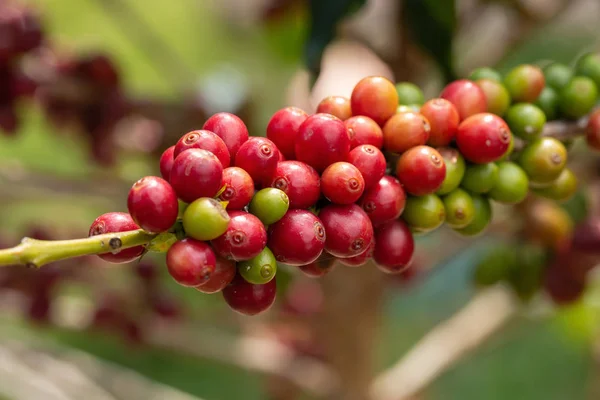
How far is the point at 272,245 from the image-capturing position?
0.51 metres

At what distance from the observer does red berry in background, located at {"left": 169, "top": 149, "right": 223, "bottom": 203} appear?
1.46ft

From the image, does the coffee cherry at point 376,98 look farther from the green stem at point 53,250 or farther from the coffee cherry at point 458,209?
the green stem at point 53,250

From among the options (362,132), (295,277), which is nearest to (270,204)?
(362,132)

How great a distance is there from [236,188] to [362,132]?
154 millimetres

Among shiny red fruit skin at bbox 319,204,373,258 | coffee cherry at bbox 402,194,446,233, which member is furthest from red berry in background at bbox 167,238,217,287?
coffee cherry at bbox 402,194,446,233

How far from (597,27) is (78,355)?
2.28 meters

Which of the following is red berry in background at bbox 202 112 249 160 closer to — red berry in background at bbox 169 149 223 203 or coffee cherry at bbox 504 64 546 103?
red berry in background at bbox 169 149 223 203

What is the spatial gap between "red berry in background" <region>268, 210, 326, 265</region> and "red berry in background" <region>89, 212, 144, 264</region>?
0.11m

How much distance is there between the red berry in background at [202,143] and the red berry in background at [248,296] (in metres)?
0.11

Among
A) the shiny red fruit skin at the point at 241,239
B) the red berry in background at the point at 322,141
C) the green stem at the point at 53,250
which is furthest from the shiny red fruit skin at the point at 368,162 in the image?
the green stem at the point at 53,250

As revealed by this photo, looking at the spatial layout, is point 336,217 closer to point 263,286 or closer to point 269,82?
point 263,286

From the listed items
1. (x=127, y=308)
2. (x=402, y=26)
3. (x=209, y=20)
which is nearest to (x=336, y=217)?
(x=402, y=26)

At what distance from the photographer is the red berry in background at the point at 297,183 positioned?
1.67ft

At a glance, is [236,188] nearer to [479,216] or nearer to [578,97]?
[479,216]
